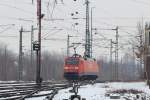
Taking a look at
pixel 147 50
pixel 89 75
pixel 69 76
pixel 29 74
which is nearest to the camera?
pixel 147 50

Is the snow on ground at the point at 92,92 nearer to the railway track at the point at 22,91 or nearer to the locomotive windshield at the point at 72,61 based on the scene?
the railway track at the point at 22,91

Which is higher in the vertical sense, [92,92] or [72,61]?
[72,61]

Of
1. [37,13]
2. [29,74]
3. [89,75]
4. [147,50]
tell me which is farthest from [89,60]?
[29,74]

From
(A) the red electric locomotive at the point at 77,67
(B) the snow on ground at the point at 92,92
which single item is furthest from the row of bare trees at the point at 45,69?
(B) the snow on ground at the point at 92,92

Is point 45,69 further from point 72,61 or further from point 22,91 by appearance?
point 22,91

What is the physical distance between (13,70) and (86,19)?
59.2 m

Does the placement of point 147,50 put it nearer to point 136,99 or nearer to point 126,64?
point 136,99

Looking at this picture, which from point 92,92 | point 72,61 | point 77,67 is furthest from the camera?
point 72,61

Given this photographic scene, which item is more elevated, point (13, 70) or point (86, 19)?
point (86, 19)

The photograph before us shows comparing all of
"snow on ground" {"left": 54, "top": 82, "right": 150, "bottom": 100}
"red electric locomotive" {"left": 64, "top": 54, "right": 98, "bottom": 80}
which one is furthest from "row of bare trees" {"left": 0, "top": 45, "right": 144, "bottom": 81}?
"snow on ground" {"left": 54, "top": 82, "right": 150, "bottom": 100}

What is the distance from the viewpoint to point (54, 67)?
383 ft

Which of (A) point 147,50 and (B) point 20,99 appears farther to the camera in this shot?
(A) point 147,50

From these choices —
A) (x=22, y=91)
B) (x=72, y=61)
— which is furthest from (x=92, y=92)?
(x=72, y=61)

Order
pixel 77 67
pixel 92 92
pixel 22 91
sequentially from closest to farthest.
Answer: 1. pixel 92 92
2. pixel 22 91
3. pixel 77 67
